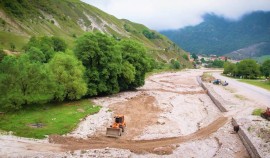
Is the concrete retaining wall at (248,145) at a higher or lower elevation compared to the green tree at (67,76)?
lower

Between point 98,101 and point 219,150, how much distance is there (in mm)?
40072

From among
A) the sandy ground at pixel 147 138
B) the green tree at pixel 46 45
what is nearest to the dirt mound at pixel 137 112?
the sandy ground at pixel 147 138

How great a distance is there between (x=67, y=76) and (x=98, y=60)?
14510 millimetres

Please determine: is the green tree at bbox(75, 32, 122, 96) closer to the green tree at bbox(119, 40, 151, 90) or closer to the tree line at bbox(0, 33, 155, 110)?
the tree line at bbox(0, 33, 155, 110)

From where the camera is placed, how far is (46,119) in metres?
51.7

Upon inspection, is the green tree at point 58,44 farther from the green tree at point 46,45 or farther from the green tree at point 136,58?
the green tree at point 136,58

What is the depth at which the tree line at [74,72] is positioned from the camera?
184 feet

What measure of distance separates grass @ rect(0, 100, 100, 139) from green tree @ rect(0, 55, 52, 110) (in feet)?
6.88

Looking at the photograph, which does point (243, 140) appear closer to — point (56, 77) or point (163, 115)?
point (163, 115)

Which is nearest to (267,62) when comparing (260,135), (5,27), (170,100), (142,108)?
(170,100)

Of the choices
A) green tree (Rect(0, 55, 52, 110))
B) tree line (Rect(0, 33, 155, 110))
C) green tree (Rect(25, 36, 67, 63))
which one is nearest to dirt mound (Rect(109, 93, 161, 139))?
tree line (Rect(0, 33, 155, 110))

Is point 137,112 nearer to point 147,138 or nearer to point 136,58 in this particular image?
point 147,138

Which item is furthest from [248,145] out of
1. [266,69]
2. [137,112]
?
[266,69]

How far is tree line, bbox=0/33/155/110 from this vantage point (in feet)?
184
